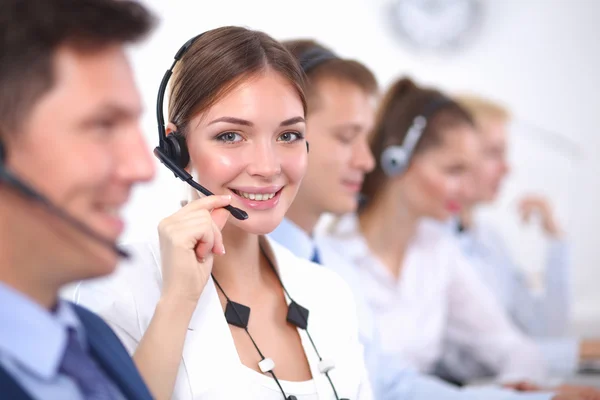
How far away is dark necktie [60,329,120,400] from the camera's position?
29.6 inches

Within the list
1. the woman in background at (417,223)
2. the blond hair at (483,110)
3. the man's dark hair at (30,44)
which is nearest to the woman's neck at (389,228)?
the woman in background at (417,223)

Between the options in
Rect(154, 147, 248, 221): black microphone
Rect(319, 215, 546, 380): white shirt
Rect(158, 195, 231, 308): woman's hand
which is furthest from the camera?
Rect(319, 215, 546, 380): white shirt

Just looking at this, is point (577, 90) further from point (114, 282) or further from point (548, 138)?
point (114, 282)

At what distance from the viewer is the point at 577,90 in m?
4.20

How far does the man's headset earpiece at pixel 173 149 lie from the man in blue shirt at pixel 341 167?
1.97 feet

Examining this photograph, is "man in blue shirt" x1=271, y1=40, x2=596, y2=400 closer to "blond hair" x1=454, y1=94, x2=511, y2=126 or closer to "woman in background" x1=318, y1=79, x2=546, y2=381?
"woman in background" x1=318, y1=79, x2=546, y2=381

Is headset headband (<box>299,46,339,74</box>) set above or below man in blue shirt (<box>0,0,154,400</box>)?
above

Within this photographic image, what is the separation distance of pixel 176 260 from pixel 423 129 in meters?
1.56

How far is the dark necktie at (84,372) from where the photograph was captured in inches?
29.6

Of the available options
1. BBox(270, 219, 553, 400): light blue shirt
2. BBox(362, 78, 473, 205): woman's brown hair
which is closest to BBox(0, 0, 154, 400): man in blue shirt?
BBox(270, 219, 553, 400): light blue shirt

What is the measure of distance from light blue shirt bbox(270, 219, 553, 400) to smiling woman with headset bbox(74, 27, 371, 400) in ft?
1.13

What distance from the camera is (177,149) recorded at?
3.68 feet

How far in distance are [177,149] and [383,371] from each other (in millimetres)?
952

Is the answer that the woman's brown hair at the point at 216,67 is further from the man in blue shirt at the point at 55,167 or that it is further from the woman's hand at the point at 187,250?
the man in blue shirt at the point at 55,167
